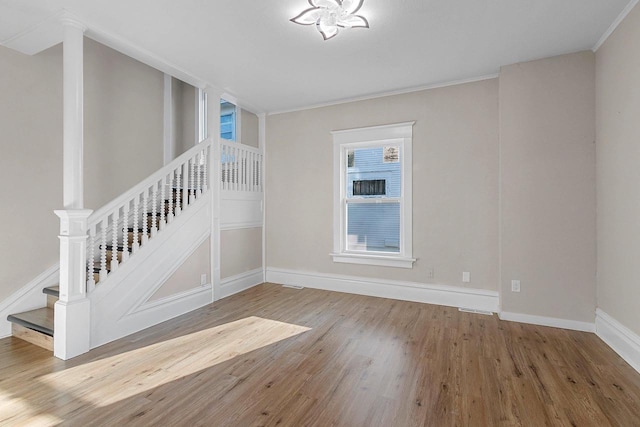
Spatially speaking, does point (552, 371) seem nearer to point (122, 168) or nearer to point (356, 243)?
point (356, 243)

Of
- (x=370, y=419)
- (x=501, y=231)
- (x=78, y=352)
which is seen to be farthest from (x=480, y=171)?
(x=78, y=352)

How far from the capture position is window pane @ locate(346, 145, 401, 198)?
13.9 feet

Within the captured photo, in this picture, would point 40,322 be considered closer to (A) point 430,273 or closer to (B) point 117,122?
(B) point 117,122

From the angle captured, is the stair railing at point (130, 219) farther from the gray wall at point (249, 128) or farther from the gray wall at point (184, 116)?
the gray wall at point (249, 128)

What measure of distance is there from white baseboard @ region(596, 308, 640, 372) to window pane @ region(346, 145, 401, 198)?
2.42 metres

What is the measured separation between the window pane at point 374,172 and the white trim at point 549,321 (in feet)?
6.25

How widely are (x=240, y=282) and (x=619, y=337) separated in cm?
417

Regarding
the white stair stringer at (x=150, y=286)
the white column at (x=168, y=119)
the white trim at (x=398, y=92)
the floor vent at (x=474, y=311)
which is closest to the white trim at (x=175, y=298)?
the white stair stringer at (x=150, y=286)

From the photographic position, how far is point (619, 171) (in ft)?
8.46

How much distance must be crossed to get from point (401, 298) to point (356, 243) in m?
0.98

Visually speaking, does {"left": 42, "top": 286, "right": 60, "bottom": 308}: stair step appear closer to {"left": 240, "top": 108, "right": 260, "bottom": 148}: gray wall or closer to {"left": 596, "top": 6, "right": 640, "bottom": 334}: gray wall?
{"left": 240, "top": 108, "right": 260, "bottom": 148}: gray wall

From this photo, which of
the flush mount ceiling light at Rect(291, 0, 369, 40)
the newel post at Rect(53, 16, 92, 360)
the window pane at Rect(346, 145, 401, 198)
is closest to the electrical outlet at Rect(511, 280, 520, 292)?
the window pane at Rect(346, 145, 401, 198)

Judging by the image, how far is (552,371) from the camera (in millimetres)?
2297

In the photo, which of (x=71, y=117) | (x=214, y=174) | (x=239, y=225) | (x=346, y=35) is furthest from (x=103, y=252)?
(x=346, y=35)
